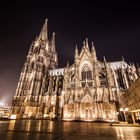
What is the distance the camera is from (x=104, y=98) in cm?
2897

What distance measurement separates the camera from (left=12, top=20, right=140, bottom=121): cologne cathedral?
28719 mm

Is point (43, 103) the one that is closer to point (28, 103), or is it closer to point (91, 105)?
point (28, 103)

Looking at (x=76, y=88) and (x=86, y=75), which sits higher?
(x=86, y=75)

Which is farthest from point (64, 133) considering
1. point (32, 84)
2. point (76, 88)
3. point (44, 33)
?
point (44, 33)

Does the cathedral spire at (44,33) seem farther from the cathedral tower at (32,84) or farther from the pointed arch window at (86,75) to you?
the pointed arch window at (86,75)

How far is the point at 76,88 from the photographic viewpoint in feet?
106

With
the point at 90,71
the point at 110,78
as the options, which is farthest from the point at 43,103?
the point at 110,78

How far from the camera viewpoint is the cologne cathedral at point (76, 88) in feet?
94.2

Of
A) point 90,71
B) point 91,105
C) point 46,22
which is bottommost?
point 91,105

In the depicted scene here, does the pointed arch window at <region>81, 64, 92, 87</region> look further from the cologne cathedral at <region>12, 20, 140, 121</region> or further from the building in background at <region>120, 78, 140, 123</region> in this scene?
the building in background at <region>120, 78, 140, 123</region>

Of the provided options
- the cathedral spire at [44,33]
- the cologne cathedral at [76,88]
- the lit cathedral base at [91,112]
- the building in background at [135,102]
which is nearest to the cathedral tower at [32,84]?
the cologne cathedral at [76,88]

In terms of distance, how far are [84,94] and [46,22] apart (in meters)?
55.2

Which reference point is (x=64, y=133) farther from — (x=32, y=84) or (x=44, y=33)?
(x=44, y=33)

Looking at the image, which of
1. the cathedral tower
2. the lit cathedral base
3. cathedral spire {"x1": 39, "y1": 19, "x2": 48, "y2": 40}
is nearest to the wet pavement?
the lit cathedral base
